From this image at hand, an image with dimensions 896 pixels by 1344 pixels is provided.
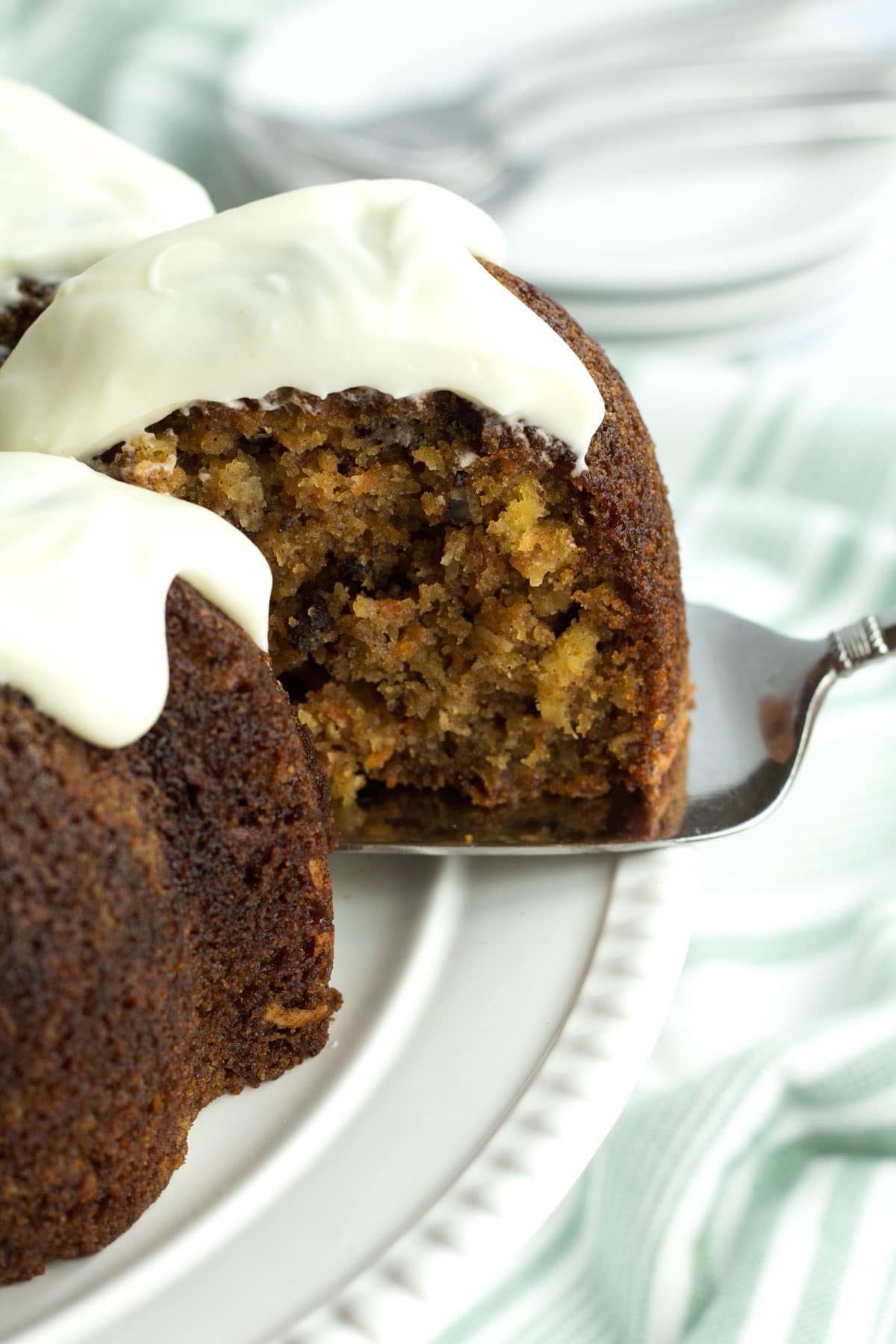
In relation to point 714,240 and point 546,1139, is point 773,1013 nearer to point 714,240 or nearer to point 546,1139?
point 546,1139

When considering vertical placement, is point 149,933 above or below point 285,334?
below

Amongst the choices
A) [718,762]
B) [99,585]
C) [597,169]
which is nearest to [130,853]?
[99,585]

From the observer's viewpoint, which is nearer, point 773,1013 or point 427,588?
point 427,588

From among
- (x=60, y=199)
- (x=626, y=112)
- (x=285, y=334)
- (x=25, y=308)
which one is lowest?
(x=626, y=112)

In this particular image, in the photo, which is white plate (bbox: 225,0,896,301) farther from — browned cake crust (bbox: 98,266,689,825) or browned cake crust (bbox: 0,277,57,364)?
browned cake crust (bbox: 98,266,689,825)

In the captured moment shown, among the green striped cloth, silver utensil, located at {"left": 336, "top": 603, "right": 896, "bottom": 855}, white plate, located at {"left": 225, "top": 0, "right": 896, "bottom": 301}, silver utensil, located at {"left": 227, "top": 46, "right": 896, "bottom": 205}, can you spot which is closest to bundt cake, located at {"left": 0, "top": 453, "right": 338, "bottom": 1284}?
silver utensil, located at {"left": 336, "top": 603, "right": 896, "bottom": 855}
